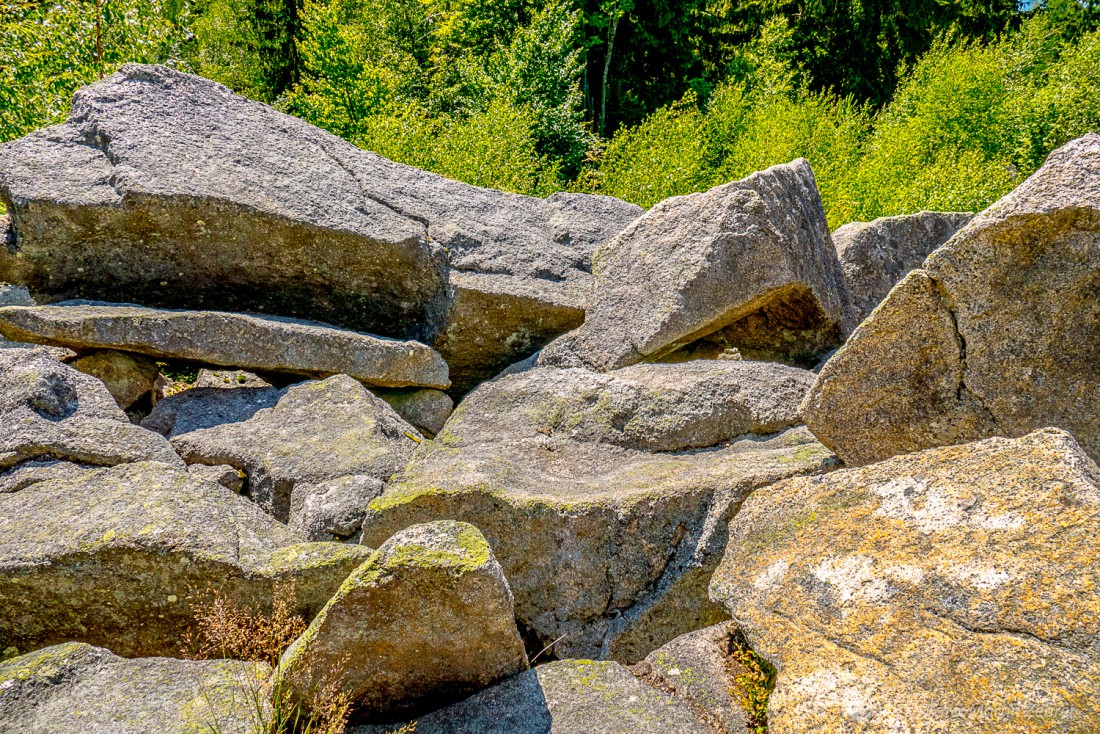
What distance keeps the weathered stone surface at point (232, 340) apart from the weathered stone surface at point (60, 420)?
440mm

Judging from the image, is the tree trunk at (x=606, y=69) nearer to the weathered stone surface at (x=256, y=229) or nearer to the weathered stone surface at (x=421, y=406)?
the weathered stone surface at (x=256, y=229)

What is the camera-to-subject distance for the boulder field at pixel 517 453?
2625 millimetres

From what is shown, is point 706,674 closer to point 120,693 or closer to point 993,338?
point 993,338

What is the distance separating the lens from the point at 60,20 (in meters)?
12.7

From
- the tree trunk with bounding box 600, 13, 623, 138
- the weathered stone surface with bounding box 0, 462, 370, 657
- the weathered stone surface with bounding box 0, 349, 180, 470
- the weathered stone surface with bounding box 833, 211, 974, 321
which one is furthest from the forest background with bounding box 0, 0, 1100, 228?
the weathered stone surface with bounding box 0, 462, 370, 657

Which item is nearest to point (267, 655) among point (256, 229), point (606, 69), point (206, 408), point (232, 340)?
point (206, 408)

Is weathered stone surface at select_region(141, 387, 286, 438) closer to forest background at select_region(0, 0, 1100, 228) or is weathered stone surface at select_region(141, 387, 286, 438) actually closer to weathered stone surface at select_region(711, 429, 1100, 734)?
weathered stone surface at select_region(711, 429, 1100, 734)

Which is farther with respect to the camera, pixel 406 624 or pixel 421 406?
pixel 421 406

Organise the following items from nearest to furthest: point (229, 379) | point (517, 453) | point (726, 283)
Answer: point (517, 453) → point (726, 283) → point (229, 379)

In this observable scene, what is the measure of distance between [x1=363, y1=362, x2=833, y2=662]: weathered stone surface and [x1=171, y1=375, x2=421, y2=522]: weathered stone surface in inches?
16.0

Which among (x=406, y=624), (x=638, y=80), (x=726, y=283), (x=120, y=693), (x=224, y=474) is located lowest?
(x=224, y=474)

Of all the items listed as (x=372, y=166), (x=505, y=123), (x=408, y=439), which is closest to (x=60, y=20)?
(x=505, y=123)

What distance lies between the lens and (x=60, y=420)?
13.9ft

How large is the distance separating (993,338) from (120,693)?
12.1 feet
